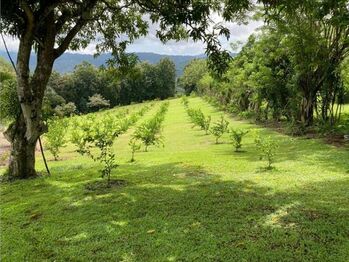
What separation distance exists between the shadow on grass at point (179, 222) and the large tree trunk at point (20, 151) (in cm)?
105

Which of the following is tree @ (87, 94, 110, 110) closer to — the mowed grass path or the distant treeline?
the distant treeline

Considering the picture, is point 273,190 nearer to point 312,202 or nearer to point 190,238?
point 312,202

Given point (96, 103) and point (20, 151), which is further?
point (96, 103)

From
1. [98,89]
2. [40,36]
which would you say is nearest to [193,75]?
[98,89]

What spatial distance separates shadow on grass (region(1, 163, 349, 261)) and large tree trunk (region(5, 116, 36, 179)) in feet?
3.45

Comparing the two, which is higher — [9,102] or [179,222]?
[9,102]

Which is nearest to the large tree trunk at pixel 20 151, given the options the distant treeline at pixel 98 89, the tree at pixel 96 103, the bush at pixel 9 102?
the bush at pixel 9 102

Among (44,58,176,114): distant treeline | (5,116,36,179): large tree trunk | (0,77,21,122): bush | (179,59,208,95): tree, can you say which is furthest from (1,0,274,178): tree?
(179,59,208,95): tree

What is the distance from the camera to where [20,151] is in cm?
1036

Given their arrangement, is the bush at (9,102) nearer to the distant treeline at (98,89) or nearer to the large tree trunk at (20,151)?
the large tree trunk at (20,151)

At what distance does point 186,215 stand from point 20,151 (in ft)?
17.8

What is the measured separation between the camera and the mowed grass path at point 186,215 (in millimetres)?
5457

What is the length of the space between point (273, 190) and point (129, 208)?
10.0 ft

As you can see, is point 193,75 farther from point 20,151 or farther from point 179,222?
point 179,222
